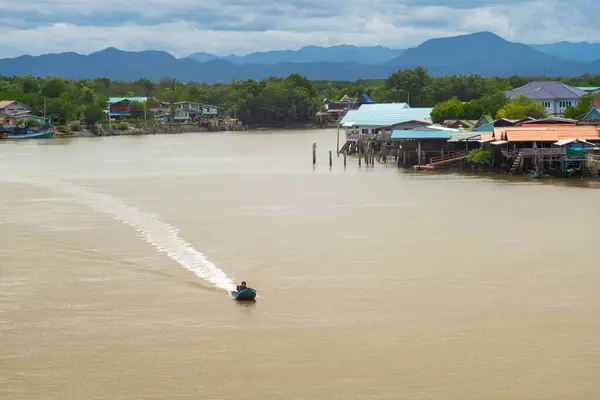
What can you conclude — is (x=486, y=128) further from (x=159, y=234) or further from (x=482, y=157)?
(x=159, y=234)

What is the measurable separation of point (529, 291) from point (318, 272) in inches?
149

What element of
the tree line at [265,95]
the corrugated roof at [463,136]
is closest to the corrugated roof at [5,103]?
the tree line at [265,95]

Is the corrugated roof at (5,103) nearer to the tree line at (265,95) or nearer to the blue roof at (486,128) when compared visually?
the tree line at (265,95)

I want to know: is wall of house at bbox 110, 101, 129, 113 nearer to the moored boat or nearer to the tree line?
the tree line

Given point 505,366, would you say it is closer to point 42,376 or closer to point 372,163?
point 42,376

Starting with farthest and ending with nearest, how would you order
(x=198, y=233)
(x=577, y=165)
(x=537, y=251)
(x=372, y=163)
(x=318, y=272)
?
(x=372, y=163) < (x=577, y=165) < (x=198, y=233) < (x=537, y=251) < (x=318, y=272)

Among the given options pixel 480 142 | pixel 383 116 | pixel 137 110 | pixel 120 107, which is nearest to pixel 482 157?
pixel 480 142

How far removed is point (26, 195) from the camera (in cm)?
2995

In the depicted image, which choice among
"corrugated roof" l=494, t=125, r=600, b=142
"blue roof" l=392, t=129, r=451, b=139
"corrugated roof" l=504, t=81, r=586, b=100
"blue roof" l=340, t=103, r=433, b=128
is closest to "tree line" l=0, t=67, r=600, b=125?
"corrugated roof" l=504, t=81, r=586, b=100

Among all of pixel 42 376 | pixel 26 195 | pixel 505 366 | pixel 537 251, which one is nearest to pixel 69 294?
pixel 42 376

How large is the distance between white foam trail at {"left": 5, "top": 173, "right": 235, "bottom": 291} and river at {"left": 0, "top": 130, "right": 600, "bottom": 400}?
6 centimetres

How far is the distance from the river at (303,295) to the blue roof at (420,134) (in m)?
10.3

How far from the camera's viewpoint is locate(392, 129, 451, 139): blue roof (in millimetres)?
39469

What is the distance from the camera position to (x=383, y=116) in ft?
158
